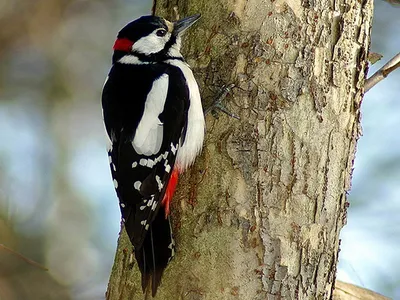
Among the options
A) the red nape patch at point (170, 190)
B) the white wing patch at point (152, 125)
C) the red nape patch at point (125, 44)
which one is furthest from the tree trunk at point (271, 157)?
the red nape patch at point (125, 44)

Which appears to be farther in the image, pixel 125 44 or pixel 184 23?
pixel 125 44

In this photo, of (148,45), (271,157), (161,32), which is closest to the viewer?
(271,157)

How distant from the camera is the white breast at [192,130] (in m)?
2.53

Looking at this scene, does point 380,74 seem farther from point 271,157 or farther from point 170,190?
point 170,190

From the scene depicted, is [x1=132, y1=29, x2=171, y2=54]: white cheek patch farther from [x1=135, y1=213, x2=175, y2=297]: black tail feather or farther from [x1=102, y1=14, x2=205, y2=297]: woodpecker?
[x1=135, y1=213, x2=175, y2=297]: black tail feather

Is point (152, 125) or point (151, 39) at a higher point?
point (151, 39)

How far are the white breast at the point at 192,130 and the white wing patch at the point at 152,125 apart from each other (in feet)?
0.32

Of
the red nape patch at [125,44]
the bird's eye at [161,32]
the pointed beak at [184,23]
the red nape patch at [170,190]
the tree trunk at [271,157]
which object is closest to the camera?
the tree trunk at [271,157]

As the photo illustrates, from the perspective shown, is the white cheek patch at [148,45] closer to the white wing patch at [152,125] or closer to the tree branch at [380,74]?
the white wing patch at [152,125]

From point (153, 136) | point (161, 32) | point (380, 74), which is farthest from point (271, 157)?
point (161, 32)

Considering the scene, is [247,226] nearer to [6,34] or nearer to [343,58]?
[343,58]

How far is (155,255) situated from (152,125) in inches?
19.5

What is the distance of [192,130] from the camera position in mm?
2543

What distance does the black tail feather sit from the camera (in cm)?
239
